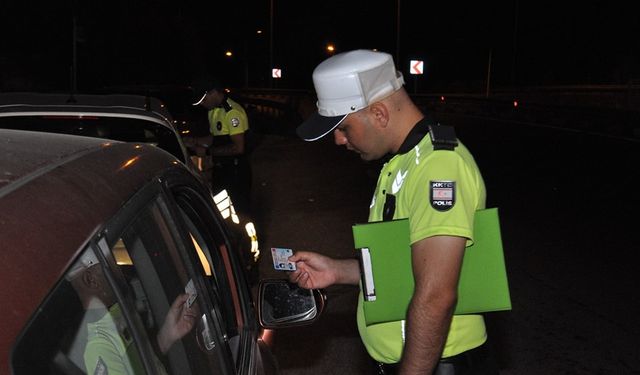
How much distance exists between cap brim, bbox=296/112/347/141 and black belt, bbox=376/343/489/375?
0.81m

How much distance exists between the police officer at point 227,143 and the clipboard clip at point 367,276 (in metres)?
4.83

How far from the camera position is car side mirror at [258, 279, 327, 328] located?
2838 millimetres

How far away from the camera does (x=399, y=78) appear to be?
279cm

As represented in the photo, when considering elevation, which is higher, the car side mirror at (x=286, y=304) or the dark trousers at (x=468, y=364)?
the car side mirror at (x=286, y=304)

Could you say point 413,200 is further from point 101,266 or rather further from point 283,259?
point 101,266

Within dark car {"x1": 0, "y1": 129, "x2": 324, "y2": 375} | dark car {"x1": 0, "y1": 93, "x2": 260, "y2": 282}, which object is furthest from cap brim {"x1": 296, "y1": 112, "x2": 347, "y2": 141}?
dark car {"x1": 0, "y1": 93, "x2": 260, "y2": 282}

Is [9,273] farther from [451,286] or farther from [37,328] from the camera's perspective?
[451,286]

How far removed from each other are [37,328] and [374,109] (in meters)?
1.68

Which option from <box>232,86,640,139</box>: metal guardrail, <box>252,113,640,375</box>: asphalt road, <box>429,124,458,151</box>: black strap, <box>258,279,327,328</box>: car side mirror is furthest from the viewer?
<box>232,86,640,139</box>: metal guardrail

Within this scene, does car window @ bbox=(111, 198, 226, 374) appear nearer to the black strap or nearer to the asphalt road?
the black strap

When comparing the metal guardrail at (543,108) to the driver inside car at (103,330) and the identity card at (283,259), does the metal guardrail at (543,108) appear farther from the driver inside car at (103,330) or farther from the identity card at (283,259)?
the driver inside car at (103,330)

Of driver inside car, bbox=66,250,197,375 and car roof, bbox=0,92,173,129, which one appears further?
car roof, bbox=0,92,173,129

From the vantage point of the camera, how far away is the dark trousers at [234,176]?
7.53 m

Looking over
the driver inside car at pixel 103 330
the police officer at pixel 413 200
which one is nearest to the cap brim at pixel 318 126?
the police officer at pixel 413 200
